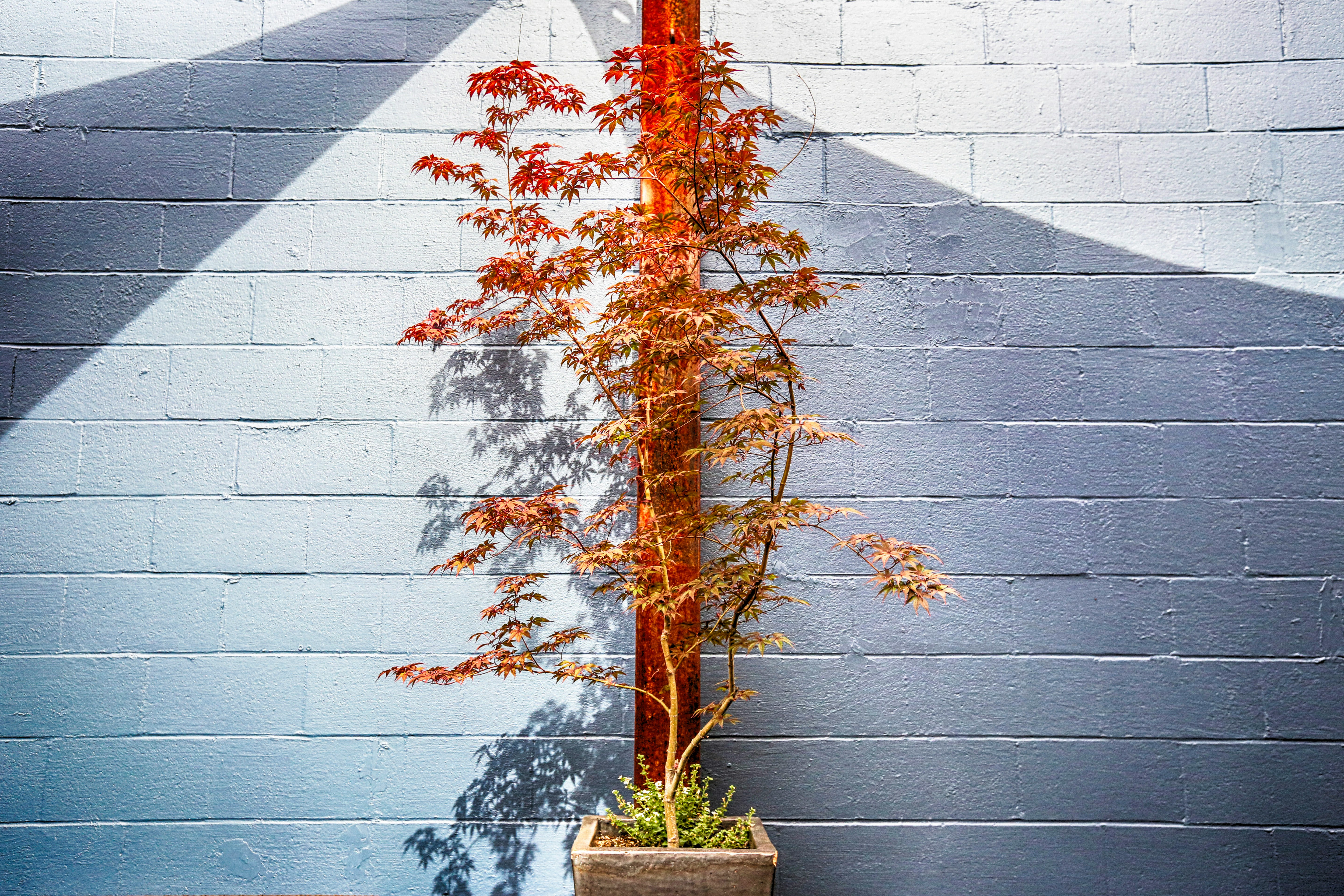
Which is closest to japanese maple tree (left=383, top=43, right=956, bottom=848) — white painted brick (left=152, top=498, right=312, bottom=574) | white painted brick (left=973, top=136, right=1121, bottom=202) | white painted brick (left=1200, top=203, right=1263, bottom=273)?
white painted brick (left=152, top=498, right=312, bottom=574)

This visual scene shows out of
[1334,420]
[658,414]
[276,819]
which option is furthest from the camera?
[1334,420]

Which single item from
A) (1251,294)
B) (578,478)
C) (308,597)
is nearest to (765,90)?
(578,478)

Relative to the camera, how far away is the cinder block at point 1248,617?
7.13 ft

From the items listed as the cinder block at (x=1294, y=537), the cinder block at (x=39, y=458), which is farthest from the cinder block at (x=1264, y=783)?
the cinder block at (x=39, y=458)

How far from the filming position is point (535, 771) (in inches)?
84.2

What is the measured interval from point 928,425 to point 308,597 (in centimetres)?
169

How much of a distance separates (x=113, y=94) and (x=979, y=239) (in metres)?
2.45

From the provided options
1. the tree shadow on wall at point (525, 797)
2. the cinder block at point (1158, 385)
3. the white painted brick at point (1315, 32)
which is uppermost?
the white painted brick at point (1315, 32)

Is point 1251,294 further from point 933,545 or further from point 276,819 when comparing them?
point 276,819

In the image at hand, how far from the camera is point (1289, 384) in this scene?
227 cm

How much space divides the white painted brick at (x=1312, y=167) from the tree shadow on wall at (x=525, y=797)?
230cm

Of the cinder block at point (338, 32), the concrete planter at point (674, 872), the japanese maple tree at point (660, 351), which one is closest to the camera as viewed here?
the concrete planter at point (674, 872)

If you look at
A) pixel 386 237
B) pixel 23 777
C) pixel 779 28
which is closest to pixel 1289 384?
pixel 779 28

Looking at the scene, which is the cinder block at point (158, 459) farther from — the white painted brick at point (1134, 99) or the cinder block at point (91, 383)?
the white painted brick at point (1134, 99)
